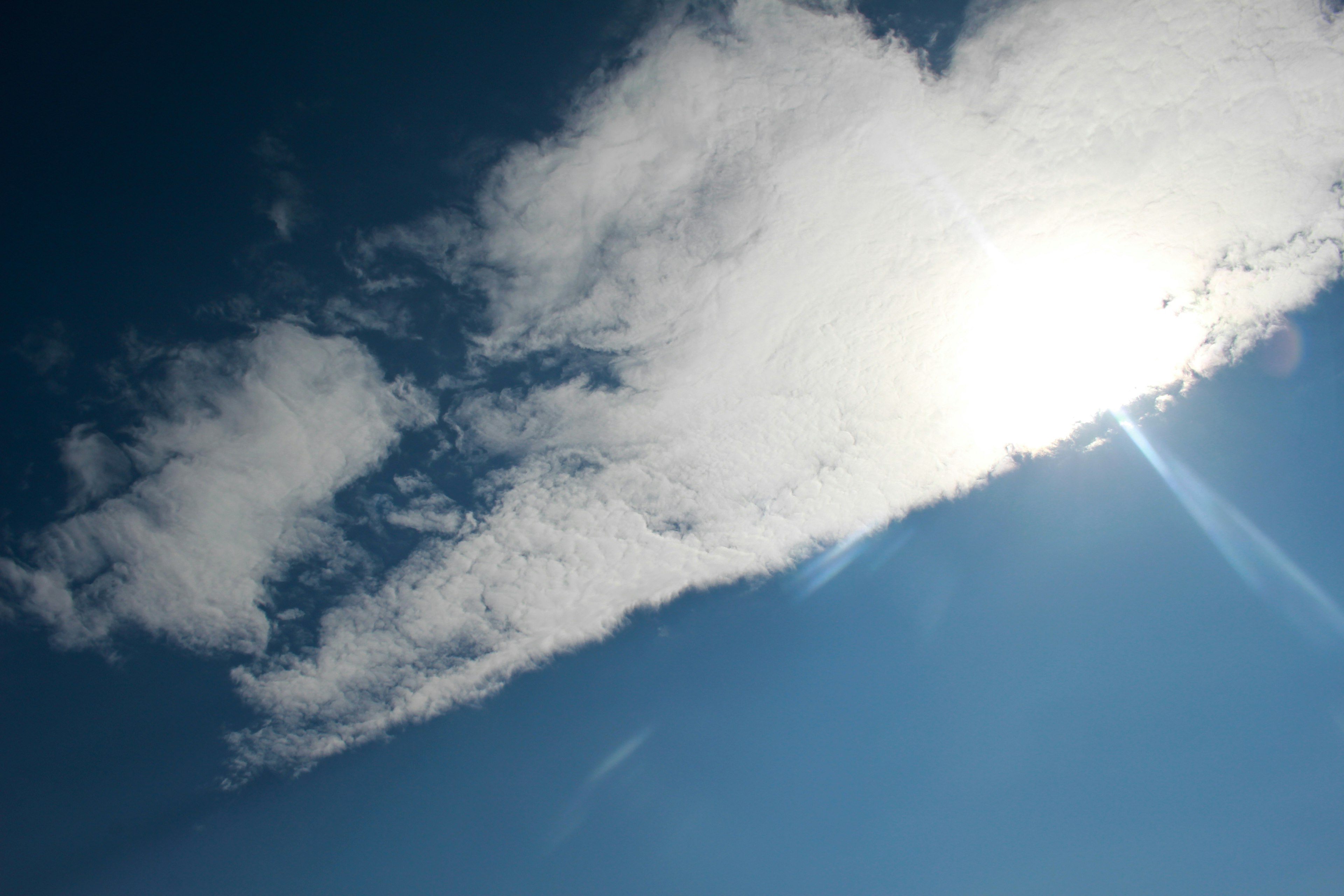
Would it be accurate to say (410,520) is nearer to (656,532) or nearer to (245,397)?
(245,397)

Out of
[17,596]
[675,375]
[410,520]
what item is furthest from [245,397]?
[675,375]

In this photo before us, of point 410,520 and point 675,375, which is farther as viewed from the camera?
point 410,520

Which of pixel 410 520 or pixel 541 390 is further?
pixel 410 520

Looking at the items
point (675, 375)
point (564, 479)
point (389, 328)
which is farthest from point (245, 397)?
point (675, 375)

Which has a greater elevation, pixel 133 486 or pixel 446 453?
pixel 133 486

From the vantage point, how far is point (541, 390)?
6.89 metres

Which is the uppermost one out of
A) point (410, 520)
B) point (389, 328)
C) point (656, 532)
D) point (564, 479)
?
point (389, 328)

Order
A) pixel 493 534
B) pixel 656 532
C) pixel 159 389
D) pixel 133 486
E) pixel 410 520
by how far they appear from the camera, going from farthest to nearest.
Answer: pixel 656 532
pixel 493 534
pixel 410 520
pixel 133 486
pixel 159 389

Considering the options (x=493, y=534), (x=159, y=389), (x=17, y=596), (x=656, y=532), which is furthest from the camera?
(x=656, y=532)

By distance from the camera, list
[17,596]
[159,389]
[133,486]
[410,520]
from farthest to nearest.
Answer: [410,520] < [17,596] < [133,486] < [159,389]

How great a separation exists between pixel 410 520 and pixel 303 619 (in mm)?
3204

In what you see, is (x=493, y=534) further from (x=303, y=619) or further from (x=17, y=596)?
(x=17, y=596)

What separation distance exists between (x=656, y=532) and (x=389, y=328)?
545cm

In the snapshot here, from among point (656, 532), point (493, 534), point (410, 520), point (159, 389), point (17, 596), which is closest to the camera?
point (159, 389)
